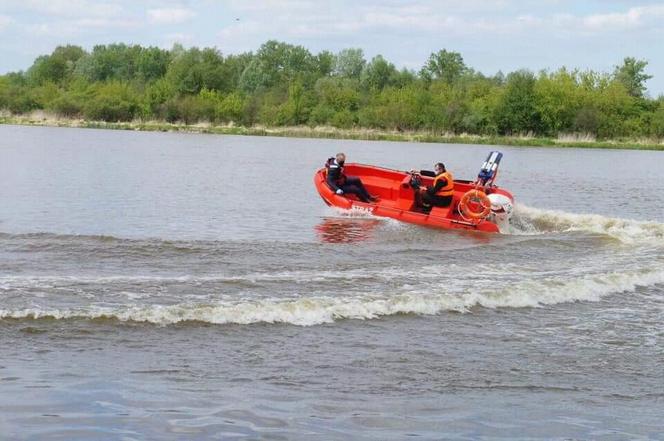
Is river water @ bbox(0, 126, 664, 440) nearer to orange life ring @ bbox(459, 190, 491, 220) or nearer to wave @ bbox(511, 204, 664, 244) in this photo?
wave @ bbox(511, 204, 664, 244)

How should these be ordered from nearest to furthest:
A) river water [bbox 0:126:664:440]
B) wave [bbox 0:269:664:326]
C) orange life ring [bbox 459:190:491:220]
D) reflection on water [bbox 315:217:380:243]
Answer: river water [bbox 0:126:664:440], wave [bbox 0:269:664:326], reflection on water [bbox 315:217:380:243], orange life ring [bbox 459:190:491:220]

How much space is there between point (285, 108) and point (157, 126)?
9.90 meters

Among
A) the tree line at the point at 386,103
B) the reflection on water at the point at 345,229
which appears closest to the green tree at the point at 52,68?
the tree line at the point at 386,103

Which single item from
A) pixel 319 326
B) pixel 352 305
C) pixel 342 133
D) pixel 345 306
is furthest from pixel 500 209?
pixel 342 133

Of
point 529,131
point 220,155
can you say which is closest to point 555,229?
point 220,155

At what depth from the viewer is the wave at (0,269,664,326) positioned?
31.9 feet

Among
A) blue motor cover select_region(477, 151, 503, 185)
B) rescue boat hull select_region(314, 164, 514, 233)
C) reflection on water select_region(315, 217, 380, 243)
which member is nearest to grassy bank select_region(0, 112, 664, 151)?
rescue boat hull select_region(314, 164, 514, 233)

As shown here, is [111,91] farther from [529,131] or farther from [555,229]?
[555,229]

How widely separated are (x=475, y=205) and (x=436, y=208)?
2.58 ft

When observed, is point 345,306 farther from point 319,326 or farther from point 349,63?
point 349,63

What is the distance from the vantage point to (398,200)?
20000 millimetres

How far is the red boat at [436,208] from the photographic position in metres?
18.8

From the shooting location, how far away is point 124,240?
15539 millimetres

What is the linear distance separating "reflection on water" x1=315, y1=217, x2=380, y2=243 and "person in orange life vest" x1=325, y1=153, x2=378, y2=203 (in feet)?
2.25
